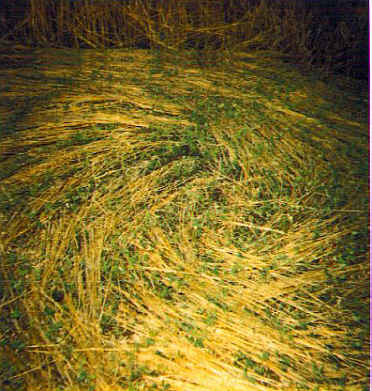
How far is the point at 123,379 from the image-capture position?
137 cm

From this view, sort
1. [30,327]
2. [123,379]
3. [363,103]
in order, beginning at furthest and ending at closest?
[363,103] → [30,327] → [123,379]

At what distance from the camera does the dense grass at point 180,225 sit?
1.43 meters

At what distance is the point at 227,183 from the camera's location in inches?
84.9

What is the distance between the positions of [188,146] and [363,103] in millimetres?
1451

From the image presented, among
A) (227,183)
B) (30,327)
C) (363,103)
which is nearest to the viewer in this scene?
(30,327)

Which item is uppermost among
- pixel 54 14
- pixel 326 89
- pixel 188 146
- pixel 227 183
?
pixel 54 14

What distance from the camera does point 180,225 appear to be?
196cm

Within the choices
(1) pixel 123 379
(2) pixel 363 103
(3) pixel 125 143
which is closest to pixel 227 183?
(3) pixel 125 143

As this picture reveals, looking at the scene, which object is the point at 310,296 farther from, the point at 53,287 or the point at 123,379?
the point at 53,287

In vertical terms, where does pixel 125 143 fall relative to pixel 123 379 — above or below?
above

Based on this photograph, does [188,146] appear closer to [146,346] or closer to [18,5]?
[146,346]

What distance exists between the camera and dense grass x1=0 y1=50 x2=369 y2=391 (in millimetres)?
1435

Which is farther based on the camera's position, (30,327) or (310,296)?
(310,296)

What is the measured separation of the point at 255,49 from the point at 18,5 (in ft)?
6.27
